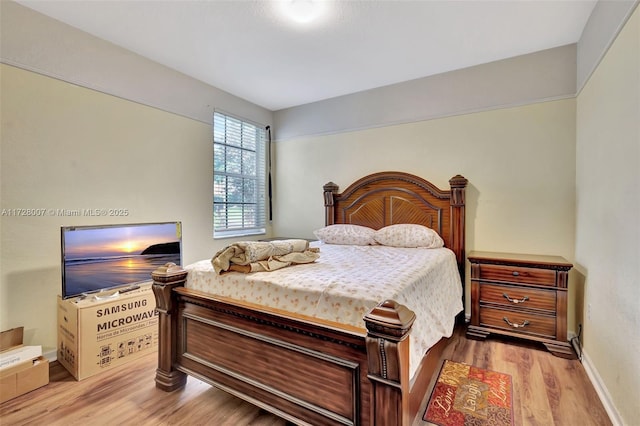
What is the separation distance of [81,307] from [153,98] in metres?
2.05

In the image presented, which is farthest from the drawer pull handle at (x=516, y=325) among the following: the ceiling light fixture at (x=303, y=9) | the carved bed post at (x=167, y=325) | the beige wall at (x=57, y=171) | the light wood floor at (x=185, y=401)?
the beige wall at (x=57, y=171)

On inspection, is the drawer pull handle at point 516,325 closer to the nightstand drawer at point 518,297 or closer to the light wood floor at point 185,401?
the nightstand drawer at point 518,297

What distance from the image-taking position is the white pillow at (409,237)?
3.00m

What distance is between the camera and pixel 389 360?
1.13 meters

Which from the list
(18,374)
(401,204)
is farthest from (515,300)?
(18,374)

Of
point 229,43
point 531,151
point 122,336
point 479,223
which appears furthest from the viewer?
point 479,223

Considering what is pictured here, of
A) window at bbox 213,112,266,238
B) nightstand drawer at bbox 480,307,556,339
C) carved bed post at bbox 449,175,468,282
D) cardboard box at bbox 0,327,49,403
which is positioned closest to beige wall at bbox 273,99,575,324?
carved bed post at bbox 449,175,468,282

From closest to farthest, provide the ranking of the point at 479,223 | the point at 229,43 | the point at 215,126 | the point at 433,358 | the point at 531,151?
the point at 433,358 → the point at 229,43 → the point at 531,151 → the point at 479,223 → the point at 215,126

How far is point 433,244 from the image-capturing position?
2.99 m

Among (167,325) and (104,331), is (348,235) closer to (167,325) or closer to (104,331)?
(167,325)

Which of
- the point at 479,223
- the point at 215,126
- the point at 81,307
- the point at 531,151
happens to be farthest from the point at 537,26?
the point at 81,307

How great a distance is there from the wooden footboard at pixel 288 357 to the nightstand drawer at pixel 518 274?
1760mm

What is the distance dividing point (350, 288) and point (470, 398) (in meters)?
1.20

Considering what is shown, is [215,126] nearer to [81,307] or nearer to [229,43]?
[229,43]
